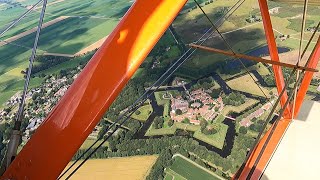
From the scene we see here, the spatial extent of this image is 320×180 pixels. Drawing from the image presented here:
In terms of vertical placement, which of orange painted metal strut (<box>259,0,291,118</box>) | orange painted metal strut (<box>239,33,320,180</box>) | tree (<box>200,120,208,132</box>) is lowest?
orange painted metal strut (<box>239,33,320,180</box>)

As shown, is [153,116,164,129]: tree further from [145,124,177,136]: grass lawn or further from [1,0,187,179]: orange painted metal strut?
[1,0,187,179]: orange painted metal strut

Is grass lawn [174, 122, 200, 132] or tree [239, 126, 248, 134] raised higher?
tree [239, 126, 248, 134]

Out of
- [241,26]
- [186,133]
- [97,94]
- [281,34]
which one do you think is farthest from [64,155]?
[241,26]

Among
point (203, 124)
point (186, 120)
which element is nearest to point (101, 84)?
point (203, 124)

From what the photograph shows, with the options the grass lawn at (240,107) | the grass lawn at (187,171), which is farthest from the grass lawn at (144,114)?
the grass lawn at (240,107)

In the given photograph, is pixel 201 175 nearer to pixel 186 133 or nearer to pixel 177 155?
pixel 177 155

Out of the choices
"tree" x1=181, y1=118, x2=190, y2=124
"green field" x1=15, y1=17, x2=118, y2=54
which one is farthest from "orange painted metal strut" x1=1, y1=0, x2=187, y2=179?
"green field" x1=15, y1=17, x2=118, y2=54
